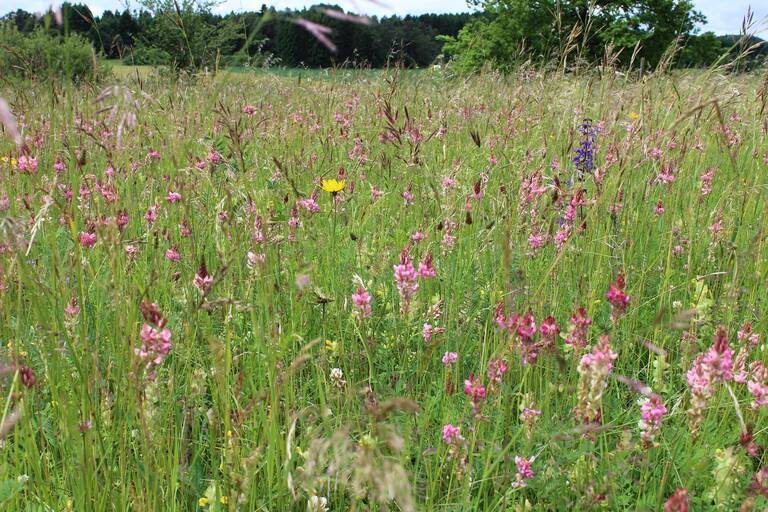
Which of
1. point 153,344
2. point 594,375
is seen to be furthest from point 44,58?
point 594,375

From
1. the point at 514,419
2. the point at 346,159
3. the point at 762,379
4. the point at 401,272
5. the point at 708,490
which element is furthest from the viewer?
the point at 346,159

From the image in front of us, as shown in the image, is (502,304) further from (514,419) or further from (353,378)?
(353,378)

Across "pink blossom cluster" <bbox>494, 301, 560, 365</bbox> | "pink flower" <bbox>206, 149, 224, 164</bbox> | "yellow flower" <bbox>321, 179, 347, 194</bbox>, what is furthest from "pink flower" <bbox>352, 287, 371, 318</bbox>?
"pink flower" <bbox>206, 149, 224, 164</bbox>

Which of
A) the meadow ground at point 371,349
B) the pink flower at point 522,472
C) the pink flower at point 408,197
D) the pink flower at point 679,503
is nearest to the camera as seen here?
the pink flower at point 679,503

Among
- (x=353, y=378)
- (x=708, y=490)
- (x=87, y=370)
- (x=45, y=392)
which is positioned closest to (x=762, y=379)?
(x=708, y=490)

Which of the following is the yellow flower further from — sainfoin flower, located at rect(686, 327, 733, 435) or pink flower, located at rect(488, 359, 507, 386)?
sainfoin flower, located at rect(686, 327, 733, 435)

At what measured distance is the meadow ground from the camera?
3.79ft

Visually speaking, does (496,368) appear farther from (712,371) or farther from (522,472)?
(712,371)

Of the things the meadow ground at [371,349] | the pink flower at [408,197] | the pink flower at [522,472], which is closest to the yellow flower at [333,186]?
the meadow ground at [371,349]

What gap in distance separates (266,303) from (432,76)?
6.39 meters

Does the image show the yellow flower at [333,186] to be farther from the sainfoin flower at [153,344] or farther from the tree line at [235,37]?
the sainfoin flower at [153,344]

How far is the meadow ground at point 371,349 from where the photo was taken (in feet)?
3.79

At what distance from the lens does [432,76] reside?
7465 millimetres

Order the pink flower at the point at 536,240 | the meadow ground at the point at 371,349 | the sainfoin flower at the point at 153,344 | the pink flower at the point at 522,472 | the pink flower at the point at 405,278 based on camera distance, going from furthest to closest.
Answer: the pink flower at the point at 536,240 → the pink flower at the point at 405,278 → the pink flower at the point at 522,472 → the meadow ground at the point at 371,349 → the sainfoin flower at the point at 153,344
